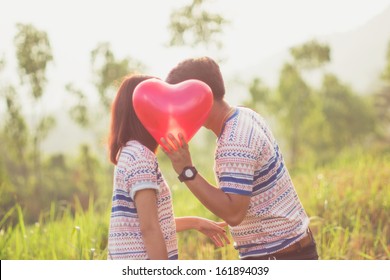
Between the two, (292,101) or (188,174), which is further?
(292,101)

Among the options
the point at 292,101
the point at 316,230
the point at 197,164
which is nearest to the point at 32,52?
the point at 197,164

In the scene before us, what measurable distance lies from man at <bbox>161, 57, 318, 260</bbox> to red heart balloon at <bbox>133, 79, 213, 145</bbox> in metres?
0.08

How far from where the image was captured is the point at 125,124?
7.31ft

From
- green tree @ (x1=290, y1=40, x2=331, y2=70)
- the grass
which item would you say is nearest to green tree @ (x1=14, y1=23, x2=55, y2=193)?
the grass

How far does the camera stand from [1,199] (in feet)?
14.4

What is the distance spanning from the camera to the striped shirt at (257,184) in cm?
214

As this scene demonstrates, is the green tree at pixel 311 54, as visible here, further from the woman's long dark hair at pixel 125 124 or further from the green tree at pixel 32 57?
the woman's long dark hair at pixel 125 124

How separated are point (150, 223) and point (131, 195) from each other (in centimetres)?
13

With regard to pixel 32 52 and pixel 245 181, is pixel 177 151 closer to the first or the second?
pixel 245 181

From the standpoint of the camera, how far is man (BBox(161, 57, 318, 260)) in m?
2.12

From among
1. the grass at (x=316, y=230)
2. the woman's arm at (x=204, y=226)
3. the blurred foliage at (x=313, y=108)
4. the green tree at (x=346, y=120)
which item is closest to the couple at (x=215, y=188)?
the woman's arm at (x=204, y=226)

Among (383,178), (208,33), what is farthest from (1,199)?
(208,33)

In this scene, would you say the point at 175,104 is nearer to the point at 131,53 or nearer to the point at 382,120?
the point at 131,53

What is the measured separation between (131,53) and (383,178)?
14.3 m
